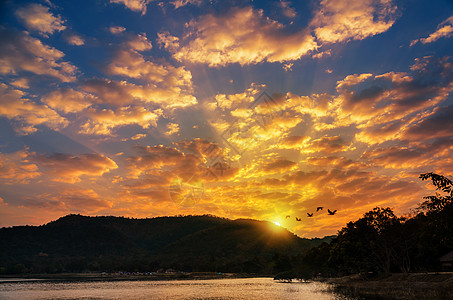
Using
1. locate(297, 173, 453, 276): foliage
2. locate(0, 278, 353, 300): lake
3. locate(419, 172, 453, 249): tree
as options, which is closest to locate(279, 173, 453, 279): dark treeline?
locate(297, 173, 453, 276): foliage

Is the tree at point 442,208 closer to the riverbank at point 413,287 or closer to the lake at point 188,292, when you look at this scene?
the riverbank at point 413,287

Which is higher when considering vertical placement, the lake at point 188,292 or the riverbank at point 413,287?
the riverbank at point 413,287

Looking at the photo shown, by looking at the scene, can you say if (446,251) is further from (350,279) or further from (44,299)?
(44,299)

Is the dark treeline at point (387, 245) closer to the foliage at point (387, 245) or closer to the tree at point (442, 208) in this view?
the foliage at point (387, 245)

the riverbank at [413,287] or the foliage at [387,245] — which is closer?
the riverbank at [413,287]

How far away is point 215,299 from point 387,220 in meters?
48.7

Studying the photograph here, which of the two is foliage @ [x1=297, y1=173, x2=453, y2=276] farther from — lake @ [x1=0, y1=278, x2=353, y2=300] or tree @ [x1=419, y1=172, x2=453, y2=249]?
tree @ [x1=419, y1=172, x2=453, y2=249]

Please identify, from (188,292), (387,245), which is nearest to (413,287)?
(387,245)

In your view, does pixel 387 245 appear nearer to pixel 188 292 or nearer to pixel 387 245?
pixel 387 245

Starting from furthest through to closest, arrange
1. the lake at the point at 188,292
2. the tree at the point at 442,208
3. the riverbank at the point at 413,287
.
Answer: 1. the lake at the point at 188,292
2. the riverbank at the point at 413,287
3. the tree at the point at 442,208

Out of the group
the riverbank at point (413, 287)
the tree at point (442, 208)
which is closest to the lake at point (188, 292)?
the riverbank at point (413, 287)

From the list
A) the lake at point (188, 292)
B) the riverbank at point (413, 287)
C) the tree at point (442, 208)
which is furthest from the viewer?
the lake at point (188, 292)

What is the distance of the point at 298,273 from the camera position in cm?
18438

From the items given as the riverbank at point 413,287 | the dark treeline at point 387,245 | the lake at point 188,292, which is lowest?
the lake at point 188,292
